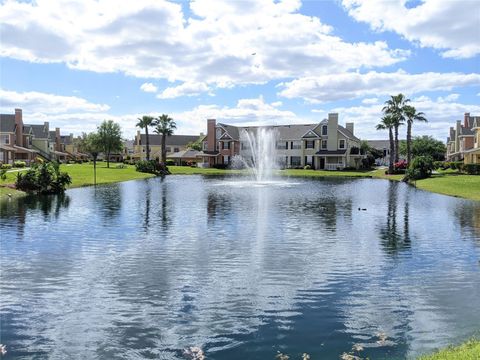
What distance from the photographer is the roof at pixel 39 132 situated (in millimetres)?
118750

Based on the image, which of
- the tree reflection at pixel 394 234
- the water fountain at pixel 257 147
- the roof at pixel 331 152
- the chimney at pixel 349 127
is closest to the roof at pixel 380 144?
the chimney at pixel 349 127

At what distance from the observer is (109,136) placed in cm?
11669

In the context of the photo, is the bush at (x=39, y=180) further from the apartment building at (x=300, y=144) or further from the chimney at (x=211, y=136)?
the chimney at (x=211, y=136)

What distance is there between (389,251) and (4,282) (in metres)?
15.6

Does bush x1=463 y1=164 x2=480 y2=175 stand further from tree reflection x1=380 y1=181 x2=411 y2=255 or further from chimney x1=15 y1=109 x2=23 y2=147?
Result: chimney x1=15 y1=109 x2=23 y2=147

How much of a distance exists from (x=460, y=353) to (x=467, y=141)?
97774 mm

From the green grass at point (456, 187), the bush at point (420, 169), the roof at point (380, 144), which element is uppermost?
the roof at point (380, 144)

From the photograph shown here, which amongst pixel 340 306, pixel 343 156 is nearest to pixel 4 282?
pixel 340 306

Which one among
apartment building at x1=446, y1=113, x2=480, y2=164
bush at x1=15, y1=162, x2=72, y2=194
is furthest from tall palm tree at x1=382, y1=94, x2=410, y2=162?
bush at x1=15, y1=162, x2=72, y2=194

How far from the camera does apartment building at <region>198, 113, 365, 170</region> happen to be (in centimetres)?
10807

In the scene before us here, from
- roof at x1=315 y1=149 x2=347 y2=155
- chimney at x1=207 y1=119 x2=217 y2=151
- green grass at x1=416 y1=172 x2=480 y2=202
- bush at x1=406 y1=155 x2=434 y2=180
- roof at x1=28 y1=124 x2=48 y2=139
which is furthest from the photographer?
chimney at x1=207 y1=119 x2=217 y2=151

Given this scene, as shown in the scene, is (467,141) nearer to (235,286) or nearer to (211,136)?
(211,136)

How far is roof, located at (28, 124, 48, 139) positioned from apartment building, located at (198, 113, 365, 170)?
4058 centimetres

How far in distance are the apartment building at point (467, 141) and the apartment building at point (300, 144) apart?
21802 millimetres
